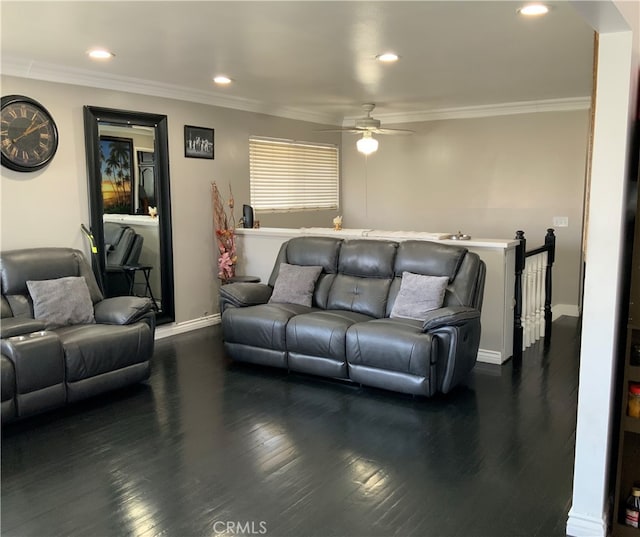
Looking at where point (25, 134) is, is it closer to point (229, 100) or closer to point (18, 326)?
point (18, 326)

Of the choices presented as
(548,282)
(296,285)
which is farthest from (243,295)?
(548,282)

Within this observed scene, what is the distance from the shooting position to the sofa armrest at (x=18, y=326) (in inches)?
140

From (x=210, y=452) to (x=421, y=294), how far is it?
1.99 metres

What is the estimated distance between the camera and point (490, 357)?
475 centimetres

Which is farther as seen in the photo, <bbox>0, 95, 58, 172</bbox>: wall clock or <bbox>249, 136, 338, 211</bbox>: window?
<bbox>249, 136, 338, 211</bbox>: window

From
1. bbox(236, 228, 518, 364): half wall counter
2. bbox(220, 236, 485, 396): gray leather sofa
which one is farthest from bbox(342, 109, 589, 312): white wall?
bbox(220, 236, 485, 396): gray leather sofa

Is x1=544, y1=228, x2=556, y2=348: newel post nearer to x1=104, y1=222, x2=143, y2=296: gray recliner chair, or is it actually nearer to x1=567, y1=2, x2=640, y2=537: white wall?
x1=567, y1=2, x2=640, y2=537: white wall

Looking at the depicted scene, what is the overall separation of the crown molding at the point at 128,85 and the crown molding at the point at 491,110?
55.8 inches

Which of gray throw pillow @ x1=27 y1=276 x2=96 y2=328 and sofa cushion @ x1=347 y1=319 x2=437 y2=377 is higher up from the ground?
gray throw pillow @ x1=27 y1=276 x2=96 y2=328

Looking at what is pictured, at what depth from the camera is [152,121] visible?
17.7 feet

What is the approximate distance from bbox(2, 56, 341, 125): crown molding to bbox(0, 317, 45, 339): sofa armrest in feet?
6.59

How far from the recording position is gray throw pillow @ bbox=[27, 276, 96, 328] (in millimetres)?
4137

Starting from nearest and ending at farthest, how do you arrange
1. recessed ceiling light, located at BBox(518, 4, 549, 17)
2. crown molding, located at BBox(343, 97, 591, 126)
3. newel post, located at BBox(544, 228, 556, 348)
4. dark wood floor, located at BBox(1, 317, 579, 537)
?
dark wood floor, located at BBox(1, 317, 579, 537) < recessed ceiling light, located at BBox(518, 4, 549, 17) < newel post, located at BBox(544, 228, 556, 348) < crown molding, located at BBox(343, 97, 591, 126)

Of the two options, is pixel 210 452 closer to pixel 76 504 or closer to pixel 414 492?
pixel 76 504
